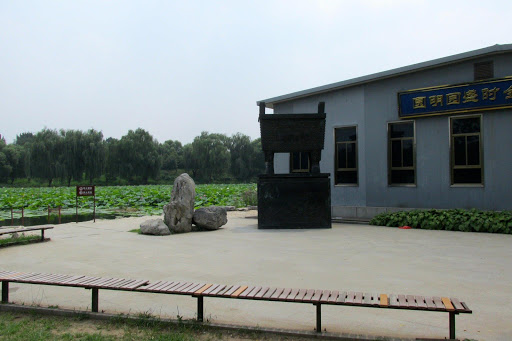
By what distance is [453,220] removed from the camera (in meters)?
10.7

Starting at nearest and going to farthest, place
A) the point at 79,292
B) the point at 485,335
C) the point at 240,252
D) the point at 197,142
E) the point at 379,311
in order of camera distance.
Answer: the point at 485,335, the point at 379,311, the point at 79,292, the point at 240,252, the point at 197,142

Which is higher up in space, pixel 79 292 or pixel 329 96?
pixel 329 96

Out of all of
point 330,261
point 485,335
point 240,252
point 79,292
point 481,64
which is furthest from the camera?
point 481,64

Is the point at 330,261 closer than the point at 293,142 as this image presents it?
Yes

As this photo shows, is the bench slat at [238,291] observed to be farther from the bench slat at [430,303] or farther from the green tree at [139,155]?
the green tree at [139,155]

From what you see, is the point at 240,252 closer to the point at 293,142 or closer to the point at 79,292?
the point at 79,292

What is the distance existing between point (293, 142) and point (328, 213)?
2348mm

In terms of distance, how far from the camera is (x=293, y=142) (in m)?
12.0

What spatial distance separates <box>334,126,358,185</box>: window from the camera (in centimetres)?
1387

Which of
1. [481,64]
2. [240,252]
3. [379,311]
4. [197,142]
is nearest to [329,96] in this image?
[481,64]

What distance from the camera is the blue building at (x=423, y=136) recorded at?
36.2 ft

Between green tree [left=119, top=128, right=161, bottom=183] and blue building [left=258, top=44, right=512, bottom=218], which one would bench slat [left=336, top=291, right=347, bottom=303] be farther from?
green tree [left=119, top=128, right=161, bottom=183]

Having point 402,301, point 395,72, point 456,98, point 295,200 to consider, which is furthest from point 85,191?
point 402,301

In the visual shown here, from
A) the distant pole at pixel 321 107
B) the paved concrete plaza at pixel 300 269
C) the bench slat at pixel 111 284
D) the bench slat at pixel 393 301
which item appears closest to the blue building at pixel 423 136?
the paved concrete plaza at pixel 300 269
